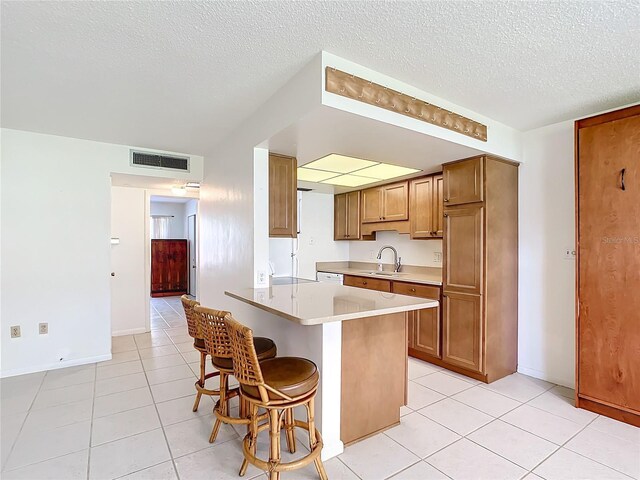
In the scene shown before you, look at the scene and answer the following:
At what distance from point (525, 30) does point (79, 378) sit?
4.37 metres

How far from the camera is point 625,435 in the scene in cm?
220

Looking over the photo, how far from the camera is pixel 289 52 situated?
1.92 metres

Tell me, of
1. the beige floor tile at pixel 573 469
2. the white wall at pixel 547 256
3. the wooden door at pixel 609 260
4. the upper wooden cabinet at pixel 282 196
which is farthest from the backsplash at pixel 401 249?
the beige floor tile at pixel 573 469

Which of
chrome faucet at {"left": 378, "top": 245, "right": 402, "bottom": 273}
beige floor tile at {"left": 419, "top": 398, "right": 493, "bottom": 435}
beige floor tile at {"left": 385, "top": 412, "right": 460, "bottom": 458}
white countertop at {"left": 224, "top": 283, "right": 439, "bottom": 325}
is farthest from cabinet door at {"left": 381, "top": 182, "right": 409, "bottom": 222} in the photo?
beige floor tile at {"left": 385, "top": 412, "right": 460, "bottom": 458}

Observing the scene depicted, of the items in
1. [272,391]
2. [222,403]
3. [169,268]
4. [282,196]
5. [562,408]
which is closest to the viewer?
[272,391]

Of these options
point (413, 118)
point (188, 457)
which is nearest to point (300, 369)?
point (188, 457)

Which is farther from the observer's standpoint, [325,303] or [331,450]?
[325,303]

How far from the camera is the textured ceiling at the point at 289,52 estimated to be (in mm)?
1595

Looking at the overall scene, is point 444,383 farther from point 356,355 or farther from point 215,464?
point 215,464

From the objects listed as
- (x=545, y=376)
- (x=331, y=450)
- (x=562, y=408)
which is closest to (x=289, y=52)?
(x=331, y=450)

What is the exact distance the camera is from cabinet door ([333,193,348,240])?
17.4 ft

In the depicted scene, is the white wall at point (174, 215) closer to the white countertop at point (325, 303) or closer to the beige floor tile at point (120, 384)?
the beige floor tile at point (120, 384)

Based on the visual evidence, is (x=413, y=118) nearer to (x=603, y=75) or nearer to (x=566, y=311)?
(x=603, y=75)

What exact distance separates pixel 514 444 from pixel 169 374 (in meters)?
2.94
